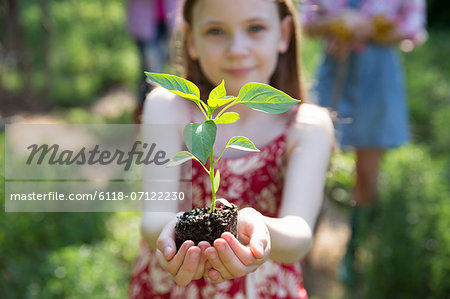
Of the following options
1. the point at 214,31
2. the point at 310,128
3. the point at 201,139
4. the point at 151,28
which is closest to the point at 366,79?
the point at 310,128

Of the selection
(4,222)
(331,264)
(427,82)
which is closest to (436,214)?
(331,264)

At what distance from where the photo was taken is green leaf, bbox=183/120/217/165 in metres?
0.99

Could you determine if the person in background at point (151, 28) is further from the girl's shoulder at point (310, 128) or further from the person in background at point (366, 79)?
the girl's shoulder at point (310, 128)

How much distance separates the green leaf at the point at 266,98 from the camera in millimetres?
1006

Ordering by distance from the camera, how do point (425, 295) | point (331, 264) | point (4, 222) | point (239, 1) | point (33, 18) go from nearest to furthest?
point (239, 1) < point (425, 295) < point (4, 222) < point (331, 264) < point (33, 18)

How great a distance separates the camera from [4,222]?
3.04 m

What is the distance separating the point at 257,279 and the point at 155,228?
15.6 inches

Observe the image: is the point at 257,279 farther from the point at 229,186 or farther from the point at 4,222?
the point at 4,222

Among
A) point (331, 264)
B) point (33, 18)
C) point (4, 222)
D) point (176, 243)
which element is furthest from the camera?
point (33, 18)

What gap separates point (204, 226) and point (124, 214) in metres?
2.78

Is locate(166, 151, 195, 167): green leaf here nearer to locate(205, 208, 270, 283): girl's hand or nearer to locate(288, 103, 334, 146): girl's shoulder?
locate(205, 208, 270, 283): girl's hand

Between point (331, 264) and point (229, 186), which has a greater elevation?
point (229, 186)

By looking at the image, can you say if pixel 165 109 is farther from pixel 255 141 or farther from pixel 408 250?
pixel 408 250

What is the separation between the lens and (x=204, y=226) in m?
1.08
